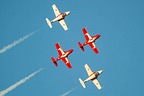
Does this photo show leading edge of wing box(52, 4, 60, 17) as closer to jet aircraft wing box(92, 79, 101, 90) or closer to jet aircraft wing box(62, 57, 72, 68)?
jet aircraft wing box(62, 57, 72, 68)

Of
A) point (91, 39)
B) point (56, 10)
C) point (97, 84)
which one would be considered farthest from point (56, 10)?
point (97, 84)

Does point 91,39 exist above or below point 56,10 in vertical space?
below

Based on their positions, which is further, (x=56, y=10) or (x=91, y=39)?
(x=56, y=10)

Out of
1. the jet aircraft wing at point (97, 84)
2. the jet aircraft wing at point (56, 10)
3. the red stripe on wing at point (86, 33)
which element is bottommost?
the jet aircraft wing at point (97, 84)

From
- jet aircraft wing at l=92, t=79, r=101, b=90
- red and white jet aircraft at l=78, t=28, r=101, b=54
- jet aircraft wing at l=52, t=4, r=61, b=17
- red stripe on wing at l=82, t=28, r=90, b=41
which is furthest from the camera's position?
jet aircraft wing at l=92, t=79, r=101, b=90

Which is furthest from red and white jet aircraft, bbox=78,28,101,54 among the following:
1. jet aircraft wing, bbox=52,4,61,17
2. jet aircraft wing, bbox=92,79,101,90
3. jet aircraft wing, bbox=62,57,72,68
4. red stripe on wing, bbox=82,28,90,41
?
jet aircraft wing, bbox=52,4,61,17

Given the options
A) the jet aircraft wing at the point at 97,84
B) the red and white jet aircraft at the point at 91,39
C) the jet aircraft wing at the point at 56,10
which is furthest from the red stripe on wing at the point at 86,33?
the jet aircraft wing at the point at 97,84

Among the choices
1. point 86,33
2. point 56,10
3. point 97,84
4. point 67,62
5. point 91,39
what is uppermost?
point 56,10

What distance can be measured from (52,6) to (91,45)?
39.2 feet

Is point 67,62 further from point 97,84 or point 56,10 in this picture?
point 56,10

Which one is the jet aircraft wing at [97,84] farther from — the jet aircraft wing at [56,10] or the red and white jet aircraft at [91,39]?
the jet aircraft wing at [56,10]

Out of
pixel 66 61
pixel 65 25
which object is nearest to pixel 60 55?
pixel 66 61

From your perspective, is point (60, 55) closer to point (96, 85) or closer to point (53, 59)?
point (53, 59)

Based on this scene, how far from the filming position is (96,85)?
74.2m
